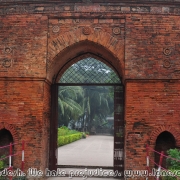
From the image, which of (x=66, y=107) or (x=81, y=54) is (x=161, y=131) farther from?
(x=66, y=107)

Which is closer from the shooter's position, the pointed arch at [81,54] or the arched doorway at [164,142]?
the arched doorway at [164,142]

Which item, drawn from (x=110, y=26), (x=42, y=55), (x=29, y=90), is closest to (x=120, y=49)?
(x=110, y=26)

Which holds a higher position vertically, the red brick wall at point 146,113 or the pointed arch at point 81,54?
the pointed arch at point 81,54

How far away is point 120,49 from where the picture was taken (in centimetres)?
790

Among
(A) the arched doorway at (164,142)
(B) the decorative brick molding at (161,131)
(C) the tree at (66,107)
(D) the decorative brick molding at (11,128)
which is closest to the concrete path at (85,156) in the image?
(A) the arched doorway at (164,142)

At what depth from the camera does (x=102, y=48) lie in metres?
8.27

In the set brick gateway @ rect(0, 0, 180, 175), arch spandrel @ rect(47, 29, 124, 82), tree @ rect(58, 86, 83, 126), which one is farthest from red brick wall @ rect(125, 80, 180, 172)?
tree @ rect(58, 86, 83, 126)

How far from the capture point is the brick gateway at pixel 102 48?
300 inches

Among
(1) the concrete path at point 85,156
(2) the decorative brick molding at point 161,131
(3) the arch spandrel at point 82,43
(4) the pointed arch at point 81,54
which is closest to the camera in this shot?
(2) the decorative brick molding at point 161,131

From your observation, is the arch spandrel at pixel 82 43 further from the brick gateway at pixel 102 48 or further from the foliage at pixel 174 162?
the foliage at pixel 174 162

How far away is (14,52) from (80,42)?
1808 mm

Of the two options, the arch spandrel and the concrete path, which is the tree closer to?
the concrete path

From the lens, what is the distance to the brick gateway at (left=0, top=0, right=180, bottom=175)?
300 inches

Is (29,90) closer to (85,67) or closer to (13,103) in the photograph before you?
(13,103)
